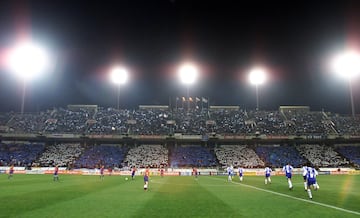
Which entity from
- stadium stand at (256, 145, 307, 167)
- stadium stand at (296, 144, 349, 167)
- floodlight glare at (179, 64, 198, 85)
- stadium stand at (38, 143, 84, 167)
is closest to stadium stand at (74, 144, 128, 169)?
stadium stand at (38, 143, 84, 167)

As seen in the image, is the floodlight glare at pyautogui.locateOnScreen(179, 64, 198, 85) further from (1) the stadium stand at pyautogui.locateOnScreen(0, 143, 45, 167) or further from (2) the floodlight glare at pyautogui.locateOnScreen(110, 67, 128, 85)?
(1) the stadium stand at pyautogui.locateOnScreen(0, 143, 45, 167)

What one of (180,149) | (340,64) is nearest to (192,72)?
(180,149)

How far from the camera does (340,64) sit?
1929 inches

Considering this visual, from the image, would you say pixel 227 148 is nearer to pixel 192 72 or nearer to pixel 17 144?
pixel 192 72

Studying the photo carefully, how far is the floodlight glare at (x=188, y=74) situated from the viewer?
5497 centimetres

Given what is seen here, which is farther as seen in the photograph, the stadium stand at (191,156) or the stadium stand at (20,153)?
the stadium stand at (191,156)

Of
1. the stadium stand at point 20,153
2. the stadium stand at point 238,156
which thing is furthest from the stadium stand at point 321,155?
the stadium stand at point 20,153

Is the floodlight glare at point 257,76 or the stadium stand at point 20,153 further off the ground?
the floodlight glare at point 257,76

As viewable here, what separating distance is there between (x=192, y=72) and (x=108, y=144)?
1068 inches

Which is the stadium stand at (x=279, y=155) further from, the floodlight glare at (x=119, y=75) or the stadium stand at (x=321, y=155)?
the floodlight glare at (x=119, y=75)

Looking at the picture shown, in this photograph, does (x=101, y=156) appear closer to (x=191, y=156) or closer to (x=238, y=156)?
(x=191, y=156)

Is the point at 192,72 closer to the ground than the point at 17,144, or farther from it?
farther from it

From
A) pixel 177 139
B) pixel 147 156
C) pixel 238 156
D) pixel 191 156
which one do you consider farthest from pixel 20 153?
pixel 238 156

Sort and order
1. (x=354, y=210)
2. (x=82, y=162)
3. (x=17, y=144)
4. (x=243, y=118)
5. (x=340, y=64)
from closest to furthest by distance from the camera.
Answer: (x=354, y=210) → (x=340, y=64) → (x=82, y=162) → (x=17, y=144) → (x=243, y=118)
